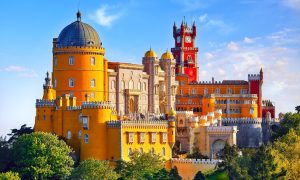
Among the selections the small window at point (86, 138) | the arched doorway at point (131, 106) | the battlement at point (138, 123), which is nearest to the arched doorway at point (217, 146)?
the battlement at point (138, 123)

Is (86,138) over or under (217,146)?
over

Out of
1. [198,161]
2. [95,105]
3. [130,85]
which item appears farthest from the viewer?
[130,85]

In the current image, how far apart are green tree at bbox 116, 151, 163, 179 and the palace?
2.85 meters

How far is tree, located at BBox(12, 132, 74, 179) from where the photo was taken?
9956cm

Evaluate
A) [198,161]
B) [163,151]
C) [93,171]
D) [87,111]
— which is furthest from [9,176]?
[198,161]

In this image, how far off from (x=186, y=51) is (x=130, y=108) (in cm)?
2883

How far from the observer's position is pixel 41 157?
328 ft

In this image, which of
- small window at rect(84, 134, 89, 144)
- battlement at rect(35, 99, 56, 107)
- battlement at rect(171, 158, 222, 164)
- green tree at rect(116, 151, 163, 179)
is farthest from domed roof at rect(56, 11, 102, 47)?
battlement at rect(171, 158, 222, 164)

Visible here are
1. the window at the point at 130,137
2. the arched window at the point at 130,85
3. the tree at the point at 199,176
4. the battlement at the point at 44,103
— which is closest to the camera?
the tree at the point at 199,176

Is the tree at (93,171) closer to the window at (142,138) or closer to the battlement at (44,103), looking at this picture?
the window at (142,138)

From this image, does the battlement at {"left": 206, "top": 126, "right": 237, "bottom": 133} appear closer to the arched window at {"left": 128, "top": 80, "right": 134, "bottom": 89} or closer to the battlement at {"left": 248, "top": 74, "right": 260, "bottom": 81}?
the arched window at {"left": 128, "top": 80, "right": 134, "bottom": 89}

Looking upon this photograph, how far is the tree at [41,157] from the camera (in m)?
99.6

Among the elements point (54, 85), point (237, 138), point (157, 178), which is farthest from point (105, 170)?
point (237, 138)

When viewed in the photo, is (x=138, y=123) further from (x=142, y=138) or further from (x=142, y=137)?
(x=142, y=138)
